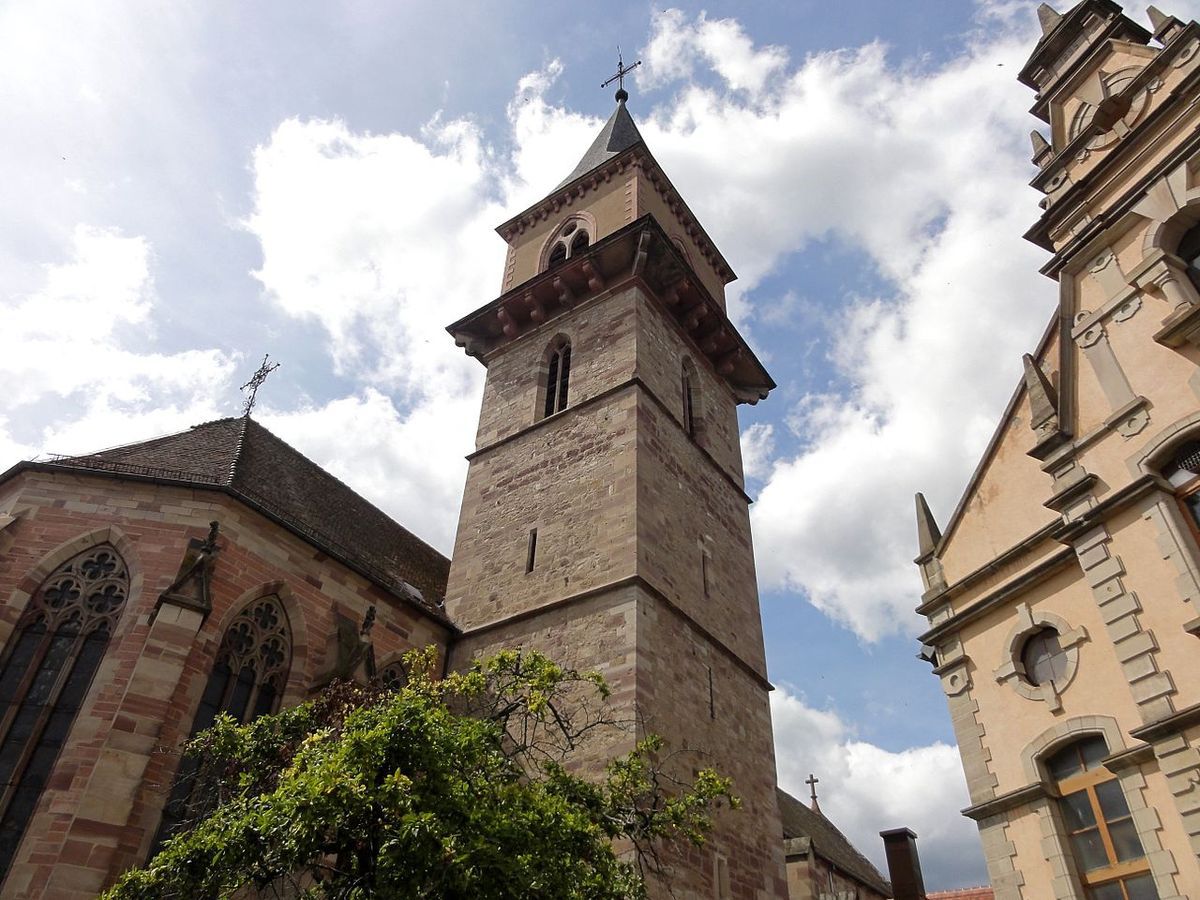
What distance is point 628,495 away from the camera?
1437cm

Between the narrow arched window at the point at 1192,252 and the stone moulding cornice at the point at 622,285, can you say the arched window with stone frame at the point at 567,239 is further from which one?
the narrow arched window at the point at 1192,252

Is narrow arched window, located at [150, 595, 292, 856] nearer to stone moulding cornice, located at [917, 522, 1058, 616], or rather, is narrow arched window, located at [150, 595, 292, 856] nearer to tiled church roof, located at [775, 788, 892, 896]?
stone moulding cornice, located at [917, 522, 1058, 616]

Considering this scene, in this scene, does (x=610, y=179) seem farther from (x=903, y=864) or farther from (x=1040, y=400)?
(x=903, y=864)

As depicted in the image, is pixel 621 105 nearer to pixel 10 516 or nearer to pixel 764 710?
pixel 764 710

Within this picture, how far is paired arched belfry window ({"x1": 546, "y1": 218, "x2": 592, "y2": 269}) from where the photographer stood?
852 inches

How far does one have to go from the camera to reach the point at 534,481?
53.2ft

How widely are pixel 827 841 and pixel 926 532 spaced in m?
16.5

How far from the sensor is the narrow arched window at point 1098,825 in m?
8.16

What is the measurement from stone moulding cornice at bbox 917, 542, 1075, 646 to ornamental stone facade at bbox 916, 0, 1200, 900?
0.07ft

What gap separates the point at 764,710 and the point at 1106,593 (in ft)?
24.1

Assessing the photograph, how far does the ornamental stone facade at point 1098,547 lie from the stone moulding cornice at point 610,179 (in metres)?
11.2

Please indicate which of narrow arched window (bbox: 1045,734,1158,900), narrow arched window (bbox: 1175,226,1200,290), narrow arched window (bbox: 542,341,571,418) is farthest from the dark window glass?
narrow arched window (bbox: 542,341,571,418)

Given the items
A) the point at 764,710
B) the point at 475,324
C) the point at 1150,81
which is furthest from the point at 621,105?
the point at 764,710

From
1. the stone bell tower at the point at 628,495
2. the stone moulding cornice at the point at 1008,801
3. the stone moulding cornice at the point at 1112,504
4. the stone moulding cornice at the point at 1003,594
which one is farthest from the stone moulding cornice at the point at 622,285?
the stone moulding cornice at the point at 1008,801
